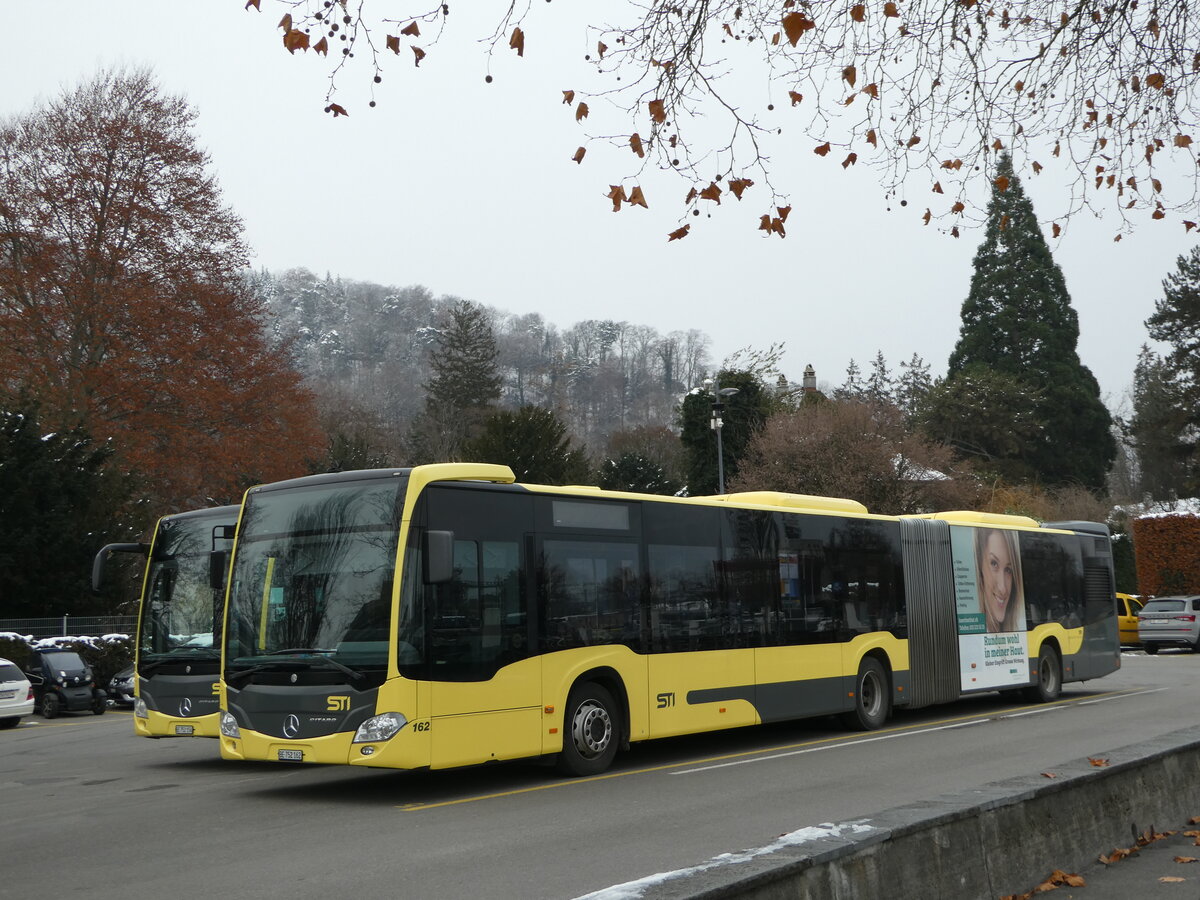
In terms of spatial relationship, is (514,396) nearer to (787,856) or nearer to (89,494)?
(89,494)

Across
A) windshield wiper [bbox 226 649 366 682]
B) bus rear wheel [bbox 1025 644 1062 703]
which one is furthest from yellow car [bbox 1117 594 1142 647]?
windshield wiper [bbox 226 649 366 682]

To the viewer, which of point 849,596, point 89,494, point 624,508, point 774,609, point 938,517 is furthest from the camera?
point 89,494

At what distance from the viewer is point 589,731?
13.1 metres

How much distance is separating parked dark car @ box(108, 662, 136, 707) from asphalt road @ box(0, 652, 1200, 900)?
9.45 meters

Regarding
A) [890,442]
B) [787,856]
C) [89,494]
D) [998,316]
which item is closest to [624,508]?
[787,856]

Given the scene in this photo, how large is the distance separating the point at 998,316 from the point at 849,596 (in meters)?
63.2

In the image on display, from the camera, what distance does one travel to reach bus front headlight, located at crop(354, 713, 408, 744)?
36.3 feet

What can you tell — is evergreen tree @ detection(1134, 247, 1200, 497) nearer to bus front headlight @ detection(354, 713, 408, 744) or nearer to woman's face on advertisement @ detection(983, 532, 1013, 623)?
woman's face on advertisement @ detection(983, 532, 1013, 623)

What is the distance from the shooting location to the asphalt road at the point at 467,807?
813cm

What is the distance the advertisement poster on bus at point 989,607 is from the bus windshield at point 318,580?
1119cm

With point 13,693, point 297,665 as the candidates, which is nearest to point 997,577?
point 297,665

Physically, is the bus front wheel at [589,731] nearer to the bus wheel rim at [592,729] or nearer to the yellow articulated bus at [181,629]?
the bus wheel rim at [592,729]

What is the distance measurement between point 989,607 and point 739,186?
12.8 meters

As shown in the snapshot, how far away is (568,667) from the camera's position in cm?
1276
